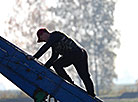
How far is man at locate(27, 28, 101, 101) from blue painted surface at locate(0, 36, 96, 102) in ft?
0.65

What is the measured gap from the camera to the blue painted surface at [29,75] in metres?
6.57

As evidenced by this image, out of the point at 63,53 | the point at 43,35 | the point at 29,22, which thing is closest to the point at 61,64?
the point at 63,53

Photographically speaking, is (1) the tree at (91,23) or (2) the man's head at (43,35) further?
(1) the tree at (91,23)

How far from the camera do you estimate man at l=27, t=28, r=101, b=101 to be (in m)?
6.70

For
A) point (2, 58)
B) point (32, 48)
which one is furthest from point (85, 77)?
point (32, 48)

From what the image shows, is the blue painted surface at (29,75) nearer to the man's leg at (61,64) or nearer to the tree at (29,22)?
the man's leg at (61,64)

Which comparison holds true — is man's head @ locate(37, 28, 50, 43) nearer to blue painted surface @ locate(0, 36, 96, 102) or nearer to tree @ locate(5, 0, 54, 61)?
blue painted surface @ locate(0, 36, 96, 102)

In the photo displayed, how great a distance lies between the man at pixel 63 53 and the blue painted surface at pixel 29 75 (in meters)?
0.20

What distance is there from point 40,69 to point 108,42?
135 ft

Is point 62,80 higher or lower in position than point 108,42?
lower

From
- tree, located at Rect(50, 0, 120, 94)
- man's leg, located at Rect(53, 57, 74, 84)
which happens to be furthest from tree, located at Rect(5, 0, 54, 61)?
man's leg, located at Rect(53, 57, 74, 84)

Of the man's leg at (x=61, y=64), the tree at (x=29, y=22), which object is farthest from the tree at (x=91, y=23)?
the man's leg at (x=61, y=64)

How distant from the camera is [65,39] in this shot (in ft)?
22.5

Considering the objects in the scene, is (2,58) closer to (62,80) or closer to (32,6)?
(62,80)
